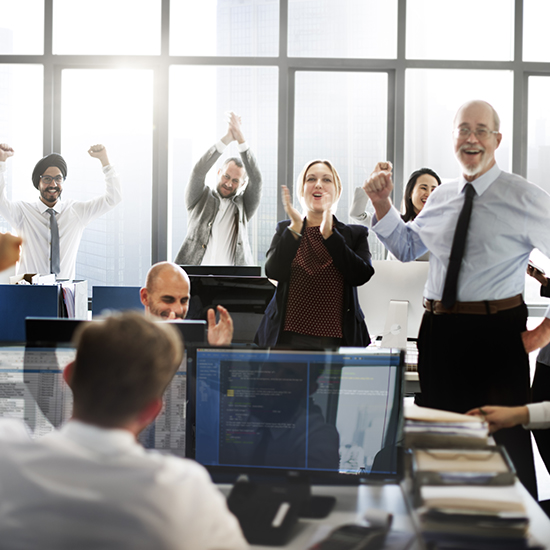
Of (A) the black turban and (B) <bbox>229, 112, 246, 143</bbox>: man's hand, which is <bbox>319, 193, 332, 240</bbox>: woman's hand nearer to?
(B) <bbox>229, 112, 246, 143</bbox>: man's hand

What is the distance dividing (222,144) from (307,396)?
355 cm

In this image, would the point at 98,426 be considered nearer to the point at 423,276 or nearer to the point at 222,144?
the point at 423,276

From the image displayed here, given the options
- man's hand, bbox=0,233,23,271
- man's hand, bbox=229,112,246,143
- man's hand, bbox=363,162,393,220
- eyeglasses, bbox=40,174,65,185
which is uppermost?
man's hand, bbox=229,112,246,143

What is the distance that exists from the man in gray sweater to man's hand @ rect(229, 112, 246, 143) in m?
0.14

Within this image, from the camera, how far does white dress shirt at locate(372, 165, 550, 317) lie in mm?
2061

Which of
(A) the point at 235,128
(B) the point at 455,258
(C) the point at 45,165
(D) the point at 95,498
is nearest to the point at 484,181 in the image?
(B) the point at 455,258

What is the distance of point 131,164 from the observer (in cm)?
509

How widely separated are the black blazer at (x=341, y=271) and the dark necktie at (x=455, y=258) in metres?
0.38

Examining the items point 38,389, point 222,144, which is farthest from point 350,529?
point 222,144

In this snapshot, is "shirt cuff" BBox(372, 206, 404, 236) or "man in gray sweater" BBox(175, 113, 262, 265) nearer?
"shirt cuff" BBox(372, 206, 404, 236)

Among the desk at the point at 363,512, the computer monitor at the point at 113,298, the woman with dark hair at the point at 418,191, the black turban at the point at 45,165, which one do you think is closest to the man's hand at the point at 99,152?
the black turban at the point at 45,165

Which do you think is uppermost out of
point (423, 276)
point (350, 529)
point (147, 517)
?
→ point (423, 276)

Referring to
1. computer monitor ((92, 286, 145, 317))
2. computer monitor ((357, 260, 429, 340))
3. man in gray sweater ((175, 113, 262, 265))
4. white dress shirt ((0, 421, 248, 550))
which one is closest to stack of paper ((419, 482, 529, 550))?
white dress shirt ((0, 421, 248, 550))

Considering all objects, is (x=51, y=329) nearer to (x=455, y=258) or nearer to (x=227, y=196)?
(x=455, y=258)
